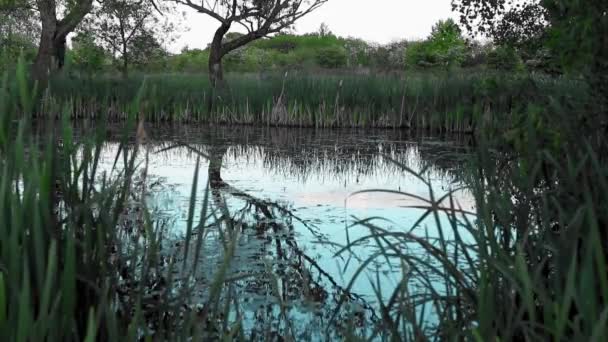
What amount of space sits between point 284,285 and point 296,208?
1.41 m

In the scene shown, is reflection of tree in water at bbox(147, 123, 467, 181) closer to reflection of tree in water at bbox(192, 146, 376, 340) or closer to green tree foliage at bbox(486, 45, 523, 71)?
green tree foliage at bbox(486, 45, 523, 71)

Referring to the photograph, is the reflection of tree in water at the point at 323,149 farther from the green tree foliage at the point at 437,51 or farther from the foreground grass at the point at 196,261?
the green tree foliage at the point at 437,51

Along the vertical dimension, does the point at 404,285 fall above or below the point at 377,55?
below

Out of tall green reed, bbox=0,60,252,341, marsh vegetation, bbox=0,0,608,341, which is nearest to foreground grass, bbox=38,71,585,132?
marsh vegetation, bbox=0,0,608,341

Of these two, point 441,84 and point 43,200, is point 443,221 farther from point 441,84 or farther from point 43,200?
point 441,84

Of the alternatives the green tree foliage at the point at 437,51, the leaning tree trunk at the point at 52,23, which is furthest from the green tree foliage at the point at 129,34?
the green tree foliage at the point at 437,51

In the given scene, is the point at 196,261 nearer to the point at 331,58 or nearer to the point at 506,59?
the point at 506,59

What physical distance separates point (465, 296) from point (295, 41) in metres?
39.7

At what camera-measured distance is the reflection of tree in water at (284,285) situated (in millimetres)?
2141

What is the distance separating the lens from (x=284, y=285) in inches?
102

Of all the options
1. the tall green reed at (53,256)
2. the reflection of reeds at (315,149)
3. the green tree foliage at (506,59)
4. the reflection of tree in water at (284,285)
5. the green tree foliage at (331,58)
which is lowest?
the reflection of tree in water at (284,285)

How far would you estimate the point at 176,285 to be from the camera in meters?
2.51

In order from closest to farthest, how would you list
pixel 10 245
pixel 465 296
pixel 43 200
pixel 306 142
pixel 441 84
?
pixel 10 245 < pixel 43 200 < pixel 465 296 < pixel 306 142 < pixel 441 84

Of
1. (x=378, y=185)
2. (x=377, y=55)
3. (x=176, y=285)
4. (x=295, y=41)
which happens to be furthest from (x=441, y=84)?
(x=295, y=41)
